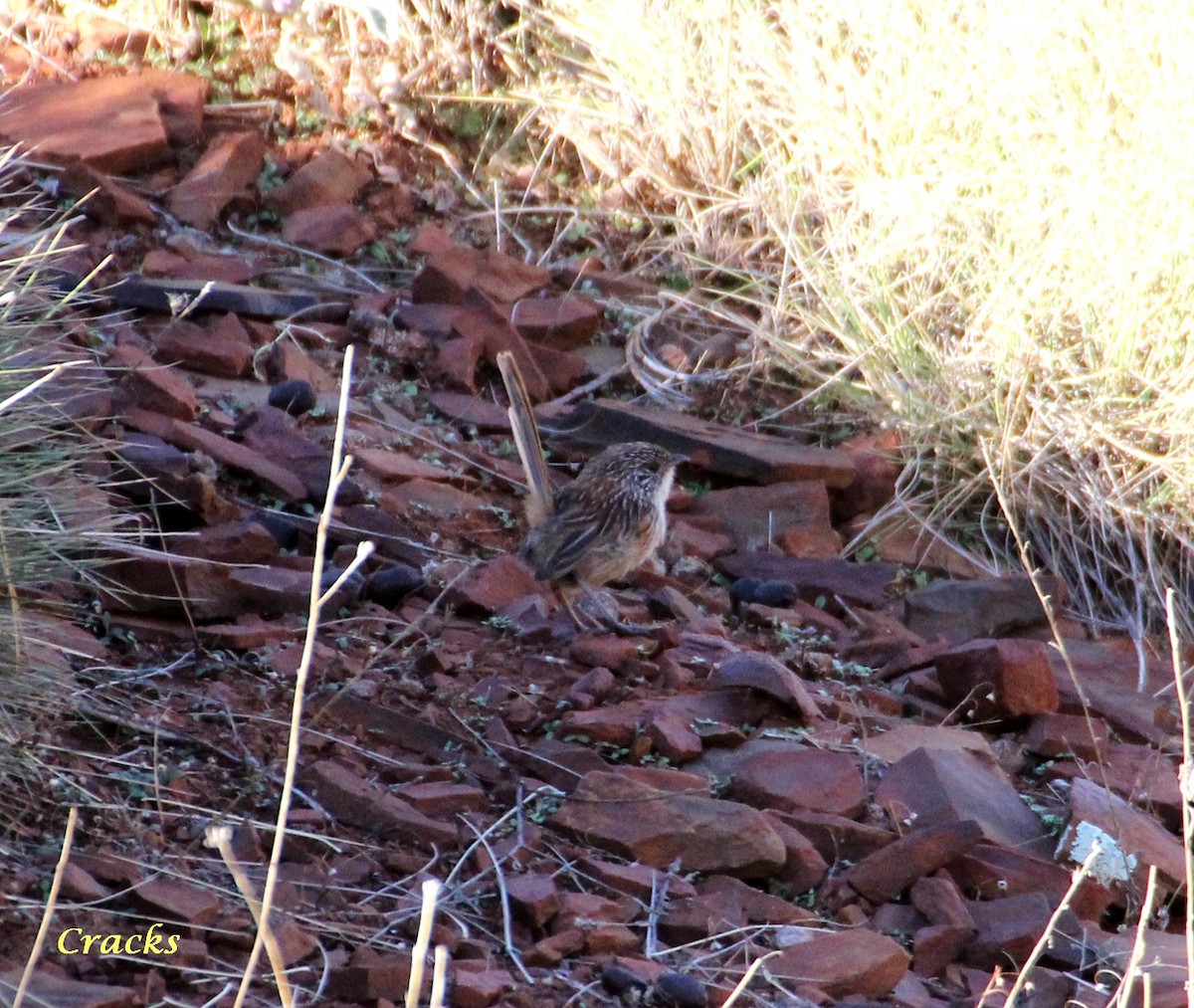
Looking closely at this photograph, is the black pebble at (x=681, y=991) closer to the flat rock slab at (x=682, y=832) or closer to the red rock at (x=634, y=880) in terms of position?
the red rock at (x=634, y=880)

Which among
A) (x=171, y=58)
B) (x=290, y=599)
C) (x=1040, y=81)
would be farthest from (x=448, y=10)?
(x=290, y=599)

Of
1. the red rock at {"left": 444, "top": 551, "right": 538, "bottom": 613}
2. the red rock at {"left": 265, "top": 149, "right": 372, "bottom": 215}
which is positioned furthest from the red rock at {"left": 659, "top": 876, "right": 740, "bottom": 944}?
the red rock at {"left": 265, "top": 149, "right": 372, "bottom": 215}

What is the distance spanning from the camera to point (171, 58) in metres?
7.37

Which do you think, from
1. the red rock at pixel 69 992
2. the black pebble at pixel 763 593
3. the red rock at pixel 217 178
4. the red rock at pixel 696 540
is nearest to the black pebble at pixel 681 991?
the red rock at pixel 69 992

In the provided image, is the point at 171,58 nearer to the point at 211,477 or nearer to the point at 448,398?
the point at 448,398

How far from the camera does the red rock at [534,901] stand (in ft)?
11.0

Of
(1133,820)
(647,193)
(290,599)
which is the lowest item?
(1133,820)

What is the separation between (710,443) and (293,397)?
1.52m

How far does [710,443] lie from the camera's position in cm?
Answer: 599

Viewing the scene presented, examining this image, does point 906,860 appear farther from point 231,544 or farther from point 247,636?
point 231,544

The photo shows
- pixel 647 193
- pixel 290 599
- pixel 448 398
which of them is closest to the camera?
pixel 290 599

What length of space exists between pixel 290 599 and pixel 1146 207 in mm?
3136

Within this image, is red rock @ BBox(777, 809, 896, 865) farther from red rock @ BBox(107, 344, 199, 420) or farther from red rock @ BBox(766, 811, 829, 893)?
red rock @ BBox(107, 344, 199, 420)

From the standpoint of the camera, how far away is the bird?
5059 mm
